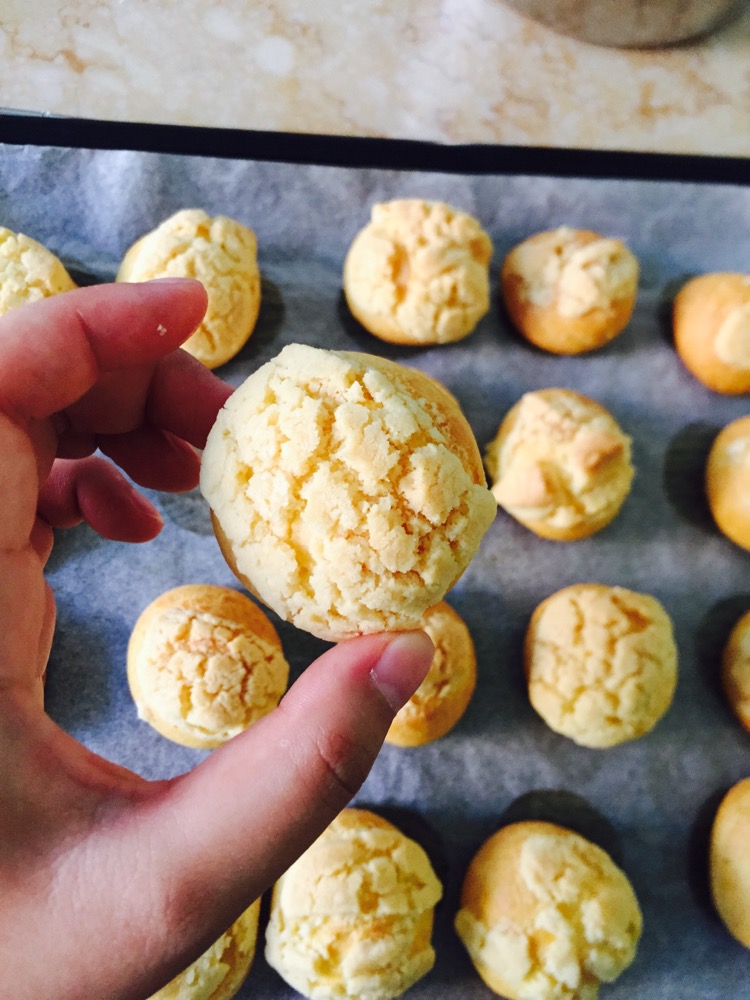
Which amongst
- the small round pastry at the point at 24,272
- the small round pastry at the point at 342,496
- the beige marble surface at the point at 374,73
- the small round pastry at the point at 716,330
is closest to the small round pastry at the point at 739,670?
the small round pastry at the point at 716,330

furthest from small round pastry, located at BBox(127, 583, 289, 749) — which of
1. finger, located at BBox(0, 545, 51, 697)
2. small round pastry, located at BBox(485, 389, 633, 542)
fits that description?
small round pastry, located at BBox(485, 389, 633, 542)

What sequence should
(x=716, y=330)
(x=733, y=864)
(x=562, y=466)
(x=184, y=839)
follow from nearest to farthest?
(x=184, y=839)
(x=733, y=864)
(x=562, y=466)
(x=716, y=330)

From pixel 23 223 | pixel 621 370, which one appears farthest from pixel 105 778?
pixel 621 370

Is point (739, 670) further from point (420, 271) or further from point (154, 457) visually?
point (154, 457)

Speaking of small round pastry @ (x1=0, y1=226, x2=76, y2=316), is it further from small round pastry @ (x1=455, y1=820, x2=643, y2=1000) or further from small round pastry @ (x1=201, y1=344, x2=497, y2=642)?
small round pastry @ (x1=455, y1=820, x2=643, y2=1000)

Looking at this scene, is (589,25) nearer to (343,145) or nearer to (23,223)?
(343,145)

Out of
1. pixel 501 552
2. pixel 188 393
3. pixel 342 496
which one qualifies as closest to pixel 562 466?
pixel 501 552
